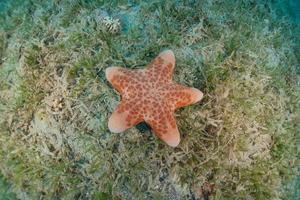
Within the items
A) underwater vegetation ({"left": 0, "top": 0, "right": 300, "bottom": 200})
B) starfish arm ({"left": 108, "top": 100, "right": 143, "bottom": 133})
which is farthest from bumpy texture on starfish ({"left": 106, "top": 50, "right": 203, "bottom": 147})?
underwater vegetation ({"left": 0, "top": 0, "right": 300, "bottom": 200})

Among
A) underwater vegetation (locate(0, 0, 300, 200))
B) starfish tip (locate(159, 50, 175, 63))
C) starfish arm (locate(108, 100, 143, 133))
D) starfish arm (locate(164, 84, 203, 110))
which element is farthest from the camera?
underwater vegetation (locate(0, 0, 300, 200))

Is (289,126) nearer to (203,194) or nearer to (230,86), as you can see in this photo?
(230,86)

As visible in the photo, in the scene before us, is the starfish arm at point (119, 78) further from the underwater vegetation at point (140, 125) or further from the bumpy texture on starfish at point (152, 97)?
the underwater vegetation at point (140, 125)

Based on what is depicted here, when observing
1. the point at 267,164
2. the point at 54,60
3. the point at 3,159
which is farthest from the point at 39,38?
the point at 267,164

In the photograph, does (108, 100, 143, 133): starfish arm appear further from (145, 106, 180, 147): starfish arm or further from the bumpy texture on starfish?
(145, 106, 180, 147): starfish arm

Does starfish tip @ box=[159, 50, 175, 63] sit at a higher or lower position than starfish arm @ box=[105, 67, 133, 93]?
higher

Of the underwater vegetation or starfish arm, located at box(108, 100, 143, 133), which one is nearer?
starfish arm, located at box(108, 100, 143, 133)

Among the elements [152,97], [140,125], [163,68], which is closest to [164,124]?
[152,97]
